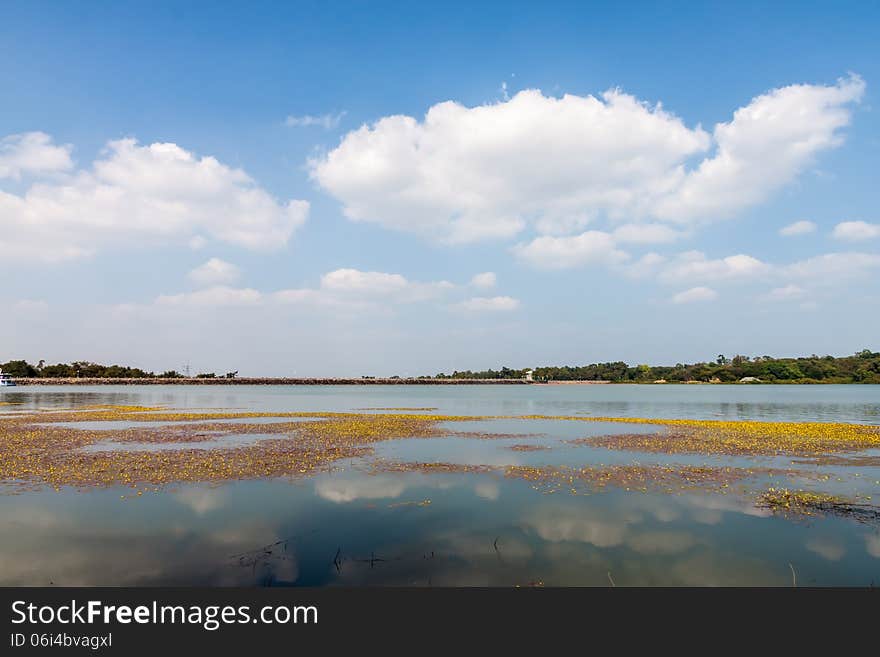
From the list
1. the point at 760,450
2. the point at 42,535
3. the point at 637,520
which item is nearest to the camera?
the point at 42,535

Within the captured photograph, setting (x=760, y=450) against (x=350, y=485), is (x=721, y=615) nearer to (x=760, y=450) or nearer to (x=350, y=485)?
(x=350, y=485)

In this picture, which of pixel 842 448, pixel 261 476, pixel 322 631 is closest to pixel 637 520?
pixel 322 631

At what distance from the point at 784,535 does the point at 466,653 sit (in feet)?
35.5

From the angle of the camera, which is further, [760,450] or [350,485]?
[760,450]

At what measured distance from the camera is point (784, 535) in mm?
14719

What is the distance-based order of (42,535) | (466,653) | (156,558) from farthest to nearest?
(42,535) < (156,558) < (466,653)

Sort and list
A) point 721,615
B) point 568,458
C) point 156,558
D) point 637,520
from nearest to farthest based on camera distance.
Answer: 1. point 721,615
2. point 156,558
3. point 637,520
4. point 568,458

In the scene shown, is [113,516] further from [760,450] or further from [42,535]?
[760,450]

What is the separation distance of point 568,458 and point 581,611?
18705 millimetres

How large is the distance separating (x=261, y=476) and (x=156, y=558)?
10.2m

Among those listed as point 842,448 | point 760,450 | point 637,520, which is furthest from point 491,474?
point 842,448

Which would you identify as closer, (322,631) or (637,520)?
(322,631)

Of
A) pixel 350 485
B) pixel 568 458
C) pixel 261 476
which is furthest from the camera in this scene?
pixel 568 458

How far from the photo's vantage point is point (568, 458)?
28609 mm
